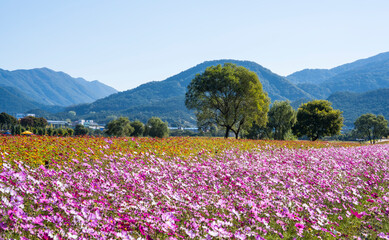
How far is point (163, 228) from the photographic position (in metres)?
4.03

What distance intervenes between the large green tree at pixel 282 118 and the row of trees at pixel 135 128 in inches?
2050

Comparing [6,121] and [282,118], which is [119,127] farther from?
[6,121]

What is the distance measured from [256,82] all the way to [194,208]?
37.5m

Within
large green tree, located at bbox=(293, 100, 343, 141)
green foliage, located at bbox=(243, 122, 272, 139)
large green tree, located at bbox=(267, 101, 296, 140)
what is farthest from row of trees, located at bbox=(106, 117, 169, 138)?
large green tree, located at bbox=(293, 100, 343, 141)

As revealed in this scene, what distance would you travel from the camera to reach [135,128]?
12631 centimetres

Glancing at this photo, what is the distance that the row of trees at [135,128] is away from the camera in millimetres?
108375

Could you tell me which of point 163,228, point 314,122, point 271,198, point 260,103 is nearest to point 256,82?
point 260,103

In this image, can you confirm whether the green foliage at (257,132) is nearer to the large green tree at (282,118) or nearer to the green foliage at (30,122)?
the large green tree at (282,118)

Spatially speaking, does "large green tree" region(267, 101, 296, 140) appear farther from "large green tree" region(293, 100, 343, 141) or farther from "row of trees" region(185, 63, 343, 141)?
"row of trees" region(185, 63, 343, 141)

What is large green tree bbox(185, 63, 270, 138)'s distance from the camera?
40.2m

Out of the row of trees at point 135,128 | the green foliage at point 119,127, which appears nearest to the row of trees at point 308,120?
the row of trees at point 135,128

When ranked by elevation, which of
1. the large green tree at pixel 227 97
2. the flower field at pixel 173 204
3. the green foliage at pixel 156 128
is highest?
the large green tree at pixel 227 97

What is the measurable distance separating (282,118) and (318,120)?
10.7 metres

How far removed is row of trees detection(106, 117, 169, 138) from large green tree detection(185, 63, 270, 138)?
206ft
